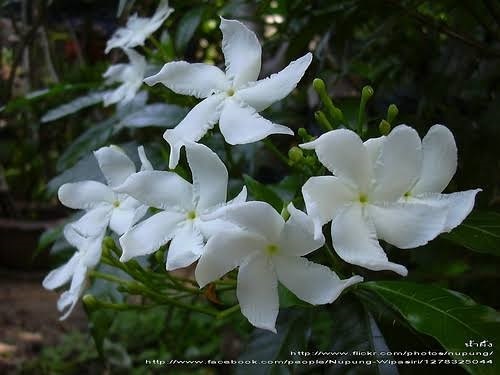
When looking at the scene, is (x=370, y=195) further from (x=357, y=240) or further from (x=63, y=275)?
(x=63, y=275)

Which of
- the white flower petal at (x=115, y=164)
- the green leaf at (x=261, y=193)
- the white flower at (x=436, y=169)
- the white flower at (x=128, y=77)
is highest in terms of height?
the white flower at (x=436, y=169)

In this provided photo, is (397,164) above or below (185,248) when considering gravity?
above

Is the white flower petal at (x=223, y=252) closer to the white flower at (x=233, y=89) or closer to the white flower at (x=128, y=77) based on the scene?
the white flower at (x=233, y=89)

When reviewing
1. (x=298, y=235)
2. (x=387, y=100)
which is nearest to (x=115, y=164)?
(x=298, y=235)

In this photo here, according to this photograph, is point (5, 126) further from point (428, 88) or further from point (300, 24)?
point (428, 88)

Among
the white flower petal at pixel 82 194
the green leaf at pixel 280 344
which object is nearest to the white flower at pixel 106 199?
the white flower petal at pixel 82 194

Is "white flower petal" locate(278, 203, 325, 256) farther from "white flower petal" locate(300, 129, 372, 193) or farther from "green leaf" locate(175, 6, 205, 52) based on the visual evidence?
"green leaf" locate(175, 6, 205, 52)

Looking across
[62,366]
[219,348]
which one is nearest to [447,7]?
[219,348]
